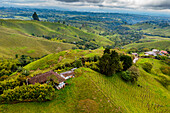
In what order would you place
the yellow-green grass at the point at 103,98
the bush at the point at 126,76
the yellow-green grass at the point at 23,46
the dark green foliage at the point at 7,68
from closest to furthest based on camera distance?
the yellow-green grass at the point at 103,98 < the bush at the point at 126,76 < the dark green foliage at the point at 7,68 < the yellow-green grass at the point at 23,46

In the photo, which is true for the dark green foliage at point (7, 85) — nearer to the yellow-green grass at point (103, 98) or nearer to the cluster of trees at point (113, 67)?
the yellow-green grass at point (103, 98)

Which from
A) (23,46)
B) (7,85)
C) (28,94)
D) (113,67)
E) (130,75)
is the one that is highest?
(113,67)

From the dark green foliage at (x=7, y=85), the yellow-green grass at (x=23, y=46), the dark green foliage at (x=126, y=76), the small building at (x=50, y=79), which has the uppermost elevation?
the small building at (x=50, y=79)

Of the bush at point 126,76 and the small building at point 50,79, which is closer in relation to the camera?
the small building at point 50,79

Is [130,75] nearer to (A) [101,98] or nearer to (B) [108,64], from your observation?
(B) [108,64]

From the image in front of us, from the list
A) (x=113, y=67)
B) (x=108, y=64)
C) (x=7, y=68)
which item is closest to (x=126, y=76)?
(x=113, y=67)

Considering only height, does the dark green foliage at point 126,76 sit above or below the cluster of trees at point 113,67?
below

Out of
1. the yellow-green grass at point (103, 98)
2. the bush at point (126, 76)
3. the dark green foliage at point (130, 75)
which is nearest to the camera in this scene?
the yellow-green grass at point (103, 98)

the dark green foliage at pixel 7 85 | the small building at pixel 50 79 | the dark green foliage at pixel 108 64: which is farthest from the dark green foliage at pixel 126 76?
the dark green foliage at pixel 7 85

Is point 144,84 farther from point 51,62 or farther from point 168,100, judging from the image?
point 51,62

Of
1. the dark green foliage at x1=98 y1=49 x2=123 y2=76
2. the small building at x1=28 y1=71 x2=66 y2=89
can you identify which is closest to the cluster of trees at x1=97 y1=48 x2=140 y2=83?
the dark green foliage at x1=98 y1=49 x2=123 y2=76

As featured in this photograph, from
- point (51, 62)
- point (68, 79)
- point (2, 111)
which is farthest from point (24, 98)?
point (51, 62)
